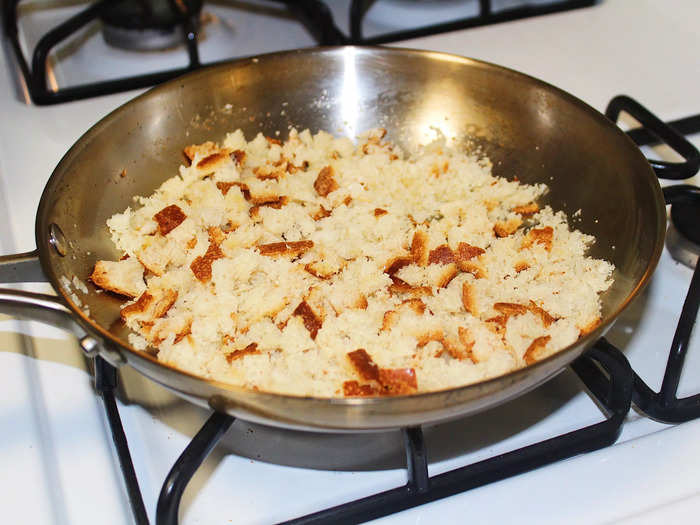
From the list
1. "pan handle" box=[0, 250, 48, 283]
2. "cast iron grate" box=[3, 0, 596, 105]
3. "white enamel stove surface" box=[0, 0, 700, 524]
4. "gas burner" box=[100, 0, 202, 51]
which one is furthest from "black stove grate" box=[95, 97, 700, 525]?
"gas burner" box=[100, 0, 202, 51]

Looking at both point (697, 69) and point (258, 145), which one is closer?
point (258, 145)

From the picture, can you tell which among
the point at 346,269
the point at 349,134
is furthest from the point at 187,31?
the point at 346,269

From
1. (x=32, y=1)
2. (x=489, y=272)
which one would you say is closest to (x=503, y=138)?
(x=489, y=272)

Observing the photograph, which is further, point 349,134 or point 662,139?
point 349,134

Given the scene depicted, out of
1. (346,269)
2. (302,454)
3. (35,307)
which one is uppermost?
(35,307)

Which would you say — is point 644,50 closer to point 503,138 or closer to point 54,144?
point 503,138

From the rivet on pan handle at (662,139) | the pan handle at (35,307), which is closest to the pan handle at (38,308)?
the pan handle at (35,307)

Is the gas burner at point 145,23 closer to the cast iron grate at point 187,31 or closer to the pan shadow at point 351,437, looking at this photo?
the cast iron grate at point 187,31

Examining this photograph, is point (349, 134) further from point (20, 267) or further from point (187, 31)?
point (20, 267)
